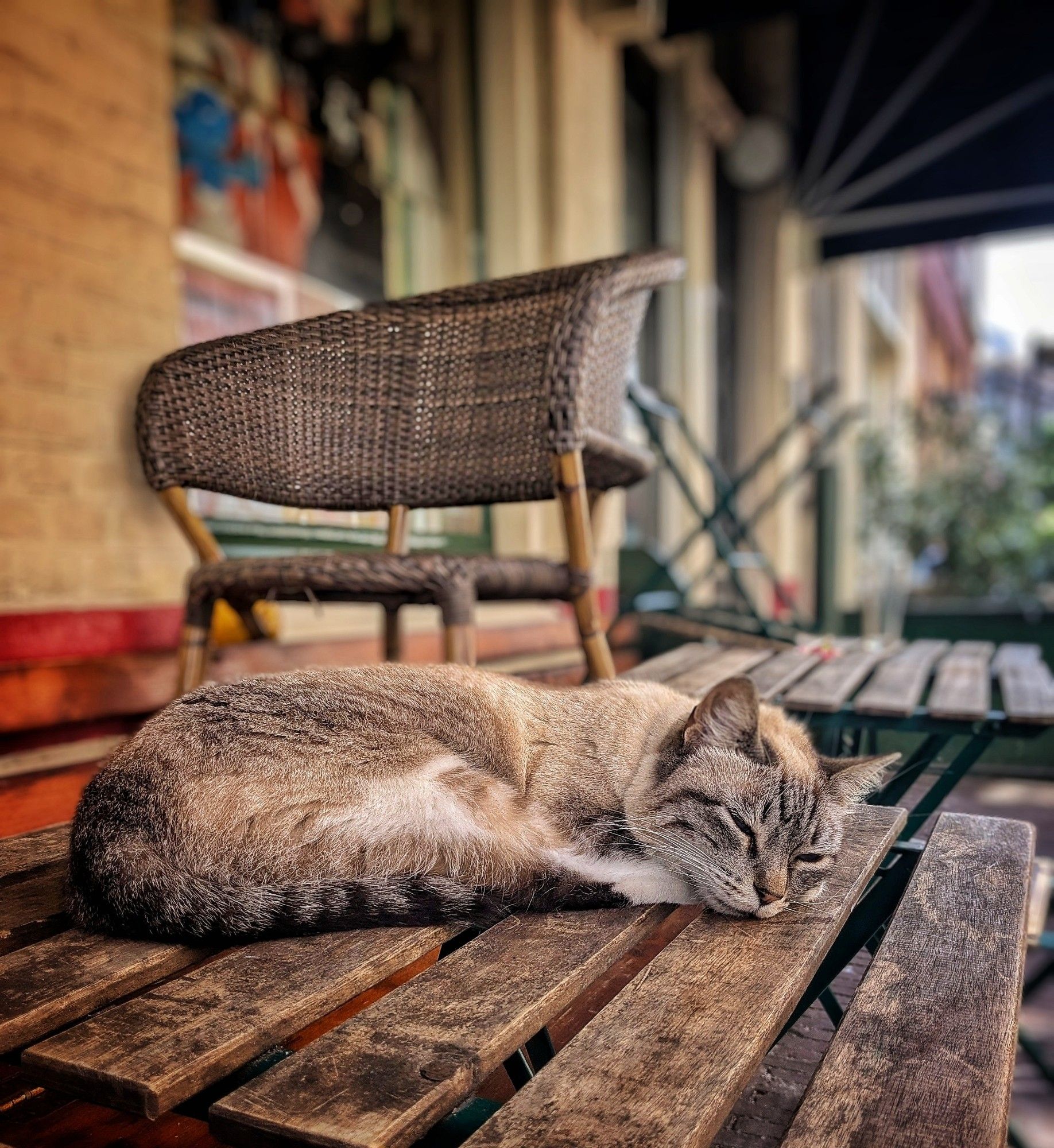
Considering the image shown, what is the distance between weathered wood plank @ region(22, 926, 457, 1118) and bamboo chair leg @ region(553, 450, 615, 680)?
3.42 ft

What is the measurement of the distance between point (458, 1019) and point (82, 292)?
2368 millimetres

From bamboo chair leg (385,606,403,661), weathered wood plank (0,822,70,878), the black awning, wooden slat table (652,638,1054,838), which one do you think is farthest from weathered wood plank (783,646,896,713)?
the black awning

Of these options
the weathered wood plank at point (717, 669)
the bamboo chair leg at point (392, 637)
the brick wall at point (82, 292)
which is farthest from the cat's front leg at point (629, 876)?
the brick wall at point (82, 292)

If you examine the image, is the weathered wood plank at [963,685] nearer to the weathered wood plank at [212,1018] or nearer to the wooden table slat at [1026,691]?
the wooden table slat at [1026,691]

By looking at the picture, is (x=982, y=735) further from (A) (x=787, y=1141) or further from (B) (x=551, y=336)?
(A) (x=787, y=1141)

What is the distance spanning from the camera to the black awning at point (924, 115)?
199 inches

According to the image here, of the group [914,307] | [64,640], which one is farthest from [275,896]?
[914,307]

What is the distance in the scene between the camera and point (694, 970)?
44.0 inches

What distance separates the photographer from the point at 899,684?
2.39 m

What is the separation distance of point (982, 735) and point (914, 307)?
629 inches

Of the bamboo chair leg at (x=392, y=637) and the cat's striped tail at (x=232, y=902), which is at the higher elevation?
the bamboo chair leg at (x=392, y=637)

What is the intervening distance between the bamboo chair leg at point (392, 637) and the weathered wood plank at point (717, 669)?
82 cm

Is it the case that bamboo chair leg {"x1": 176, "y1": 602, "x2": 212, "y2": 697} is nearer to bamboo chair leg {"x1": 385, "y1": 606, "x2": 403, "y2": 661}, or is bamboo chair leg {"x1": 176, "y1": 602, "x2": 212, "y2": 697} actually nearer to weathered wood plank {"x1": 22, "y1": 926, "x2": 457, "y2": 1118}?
bamboo chair leg {"x1": 385, "y1": 606, "x2": 403, "y2": 661}

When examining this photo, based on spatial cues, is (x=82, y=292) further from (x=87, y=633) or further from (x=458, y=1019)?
(x=458, y=1019)
